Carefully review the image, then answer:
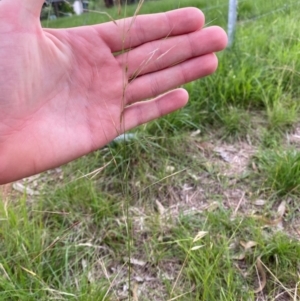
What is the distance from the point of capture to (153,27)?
1.31m

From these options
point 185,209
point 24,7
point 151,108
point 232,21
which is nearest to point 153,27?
point 151,108

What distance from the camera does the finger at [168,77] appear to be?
1337mm

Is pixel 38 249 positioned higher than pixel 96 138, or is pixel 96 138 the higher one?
pixel 96 138

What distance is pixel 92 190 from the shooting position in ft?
4.71

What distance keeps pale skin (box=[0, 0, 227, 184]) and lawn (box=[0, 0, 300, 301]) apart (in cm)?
13

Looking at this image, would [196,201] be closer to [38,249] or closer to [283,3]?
[38,249]


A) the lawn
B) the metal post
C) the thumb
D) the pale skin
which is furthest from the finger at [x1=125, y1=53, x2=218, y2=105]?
the metal post

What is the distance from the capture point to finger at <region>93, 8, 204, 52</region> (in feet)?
4.26

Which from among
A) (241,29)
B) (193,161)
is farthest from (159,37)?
(241,29)

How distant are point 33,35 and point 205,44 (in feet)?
1.91

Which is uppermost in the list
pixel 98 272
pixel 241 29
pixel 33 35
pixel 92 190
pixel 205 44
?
pixel 33 35

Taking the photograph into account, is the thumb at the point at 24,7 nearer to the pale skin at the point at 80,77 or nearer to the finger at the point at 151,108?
the pale skin at the point at 80,77

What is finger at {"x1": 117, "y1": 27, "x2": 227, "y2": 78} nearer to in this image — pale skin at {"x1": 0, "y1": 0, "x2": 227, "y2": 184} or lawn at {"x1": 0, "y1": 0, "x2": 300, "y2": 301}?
pale skin at {"x1": 0, "y1": 0, "x2": 227, "y2": 184}

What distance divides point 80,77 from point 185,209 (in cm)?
62
